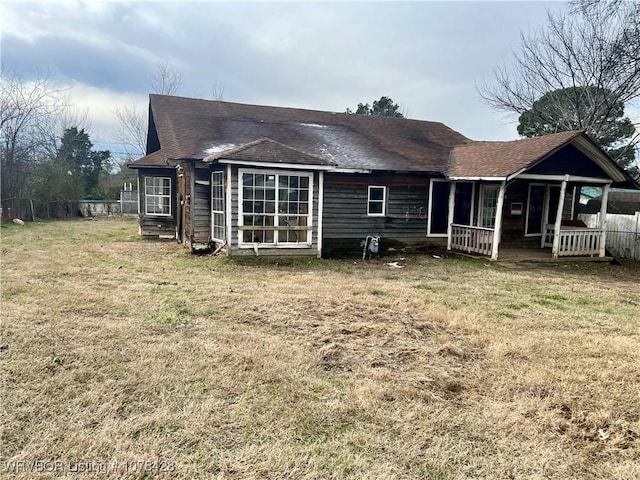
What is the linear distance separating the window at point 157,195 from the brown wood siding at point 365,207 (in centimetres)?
706

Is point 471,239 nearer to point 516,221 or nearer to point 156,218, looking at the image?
point 516,221

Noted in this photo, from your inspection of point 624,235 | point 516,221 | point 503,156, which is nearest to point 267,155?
point 503,156

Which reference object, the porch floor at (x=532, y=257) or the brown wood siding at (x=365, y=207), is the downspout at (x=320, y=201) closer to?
the brown wood siding at (x=365, y=207)

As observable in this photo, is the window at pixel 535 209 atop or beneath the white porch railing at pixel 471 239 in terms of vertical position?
atop

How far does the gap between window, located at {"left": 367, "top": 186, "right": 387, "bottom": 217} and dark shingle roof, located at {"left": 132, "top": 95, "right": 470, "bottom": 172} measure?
30.9 inches

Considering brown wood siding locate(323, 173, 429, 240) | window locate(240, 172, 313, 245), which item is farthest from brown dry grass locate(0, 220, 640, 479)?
brown wood siding locate(323, 173, 429, 240)

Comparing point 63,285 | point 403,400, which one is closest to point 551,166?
point 403,400

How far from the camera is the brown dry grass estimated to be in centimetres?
294

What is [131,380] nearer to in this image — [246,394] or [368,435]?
[246,394]

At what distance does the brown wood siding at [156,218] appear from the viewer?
52.3 feet

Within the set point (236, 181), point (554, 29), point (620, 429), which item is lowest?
point (620, 429)

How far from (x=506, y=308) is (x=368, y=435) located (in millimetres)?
4757

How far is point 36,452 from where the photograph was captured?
2.83 m

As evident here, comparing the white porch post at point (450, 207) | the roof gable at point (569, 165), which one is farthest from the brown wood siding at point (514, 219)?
the white porch post at point (450, 207)
